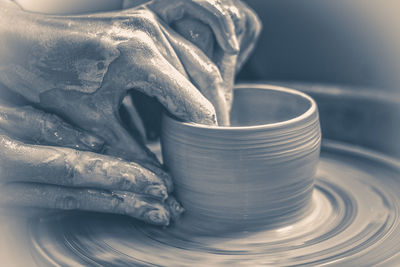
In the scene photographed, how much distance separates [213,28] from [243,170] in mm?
440

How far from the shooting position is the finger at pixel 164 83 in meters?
1.29

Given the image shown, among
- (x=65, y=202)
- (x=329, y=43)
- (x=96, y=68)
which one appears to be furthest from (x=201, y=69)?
(x=329, y=43)

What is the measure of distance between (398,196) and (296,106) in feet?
1.39

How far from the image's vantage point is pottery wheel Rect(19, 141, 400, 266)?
1.21m

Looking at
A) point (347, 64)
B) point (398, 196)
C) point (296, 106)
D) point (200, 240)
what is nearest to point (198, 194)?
point (200, 240)

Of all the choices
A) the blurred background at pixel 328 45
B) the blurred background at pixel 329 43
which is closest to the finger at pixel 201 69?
the blurred background at pixel 328 45

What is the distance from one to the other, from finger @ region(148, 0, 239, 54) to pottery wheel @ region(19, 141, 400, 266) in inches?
22.7

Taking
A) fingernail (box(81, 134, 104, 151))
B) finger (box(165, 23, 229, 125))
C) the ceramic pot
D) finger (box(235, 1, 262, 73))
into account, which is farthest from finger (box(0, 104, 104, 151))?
finger (box(235, 1, 262, 73))

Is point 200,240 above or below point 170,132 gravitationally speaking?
below

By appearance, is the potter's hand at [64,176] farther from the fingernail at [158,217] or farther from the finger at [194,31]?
the finger at [194,31]

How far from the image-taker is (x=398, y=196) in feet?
5.05

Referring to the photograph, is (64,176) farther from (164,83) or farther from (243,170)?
(243,170)

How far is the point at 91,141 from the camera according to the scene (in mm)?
1374

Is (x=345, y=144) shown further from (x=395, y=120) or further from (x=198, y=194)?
(x=198, y=194)
